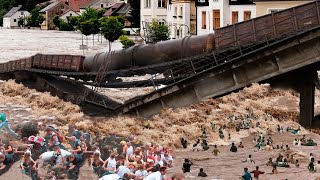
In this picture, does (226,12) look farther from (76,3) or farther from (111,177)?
(76,3)

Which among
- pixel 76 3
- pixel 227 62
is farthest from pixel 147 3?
pixel 76 3

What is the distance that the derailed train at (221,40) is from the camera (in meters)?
24.7

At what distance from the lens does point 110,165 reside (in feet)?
59.1

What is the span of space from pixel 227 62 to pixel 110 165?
807 cm

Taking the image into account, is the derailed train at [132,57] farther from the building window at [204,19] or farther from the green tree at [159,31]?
the green tree at [159,31]

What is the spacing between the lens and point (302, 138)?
A: 76.3ft

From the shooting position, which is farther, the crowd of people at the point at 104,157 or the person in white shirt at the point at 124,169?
the crowd of people at the point at 104,157

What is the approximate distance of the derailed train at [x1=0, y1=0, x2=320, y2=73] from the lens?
24.7m

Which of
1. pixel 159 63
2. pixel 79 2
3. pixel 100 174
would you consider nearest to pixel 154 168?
pixel 100 174

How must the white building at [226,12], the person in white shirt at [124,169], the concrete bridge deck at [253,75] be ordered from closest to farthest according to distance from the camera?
the person in white shirt at [124,169]
the concrete bridge deck at [253,75]
the white building at [226,12]

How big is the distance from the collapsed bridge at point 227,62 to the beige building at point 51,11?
391 ft

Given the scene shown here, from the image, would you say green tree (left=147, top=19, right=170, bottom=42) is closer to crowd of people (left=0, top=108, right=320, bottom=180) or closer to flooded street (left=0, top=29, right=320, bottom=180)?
flooded street (left=0, top=29, right=320, bottom=180)

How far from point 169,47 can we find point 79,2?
143614mm

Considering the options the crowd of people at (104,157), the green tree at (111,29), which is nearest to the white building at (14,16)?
the green tree at (111,29)
